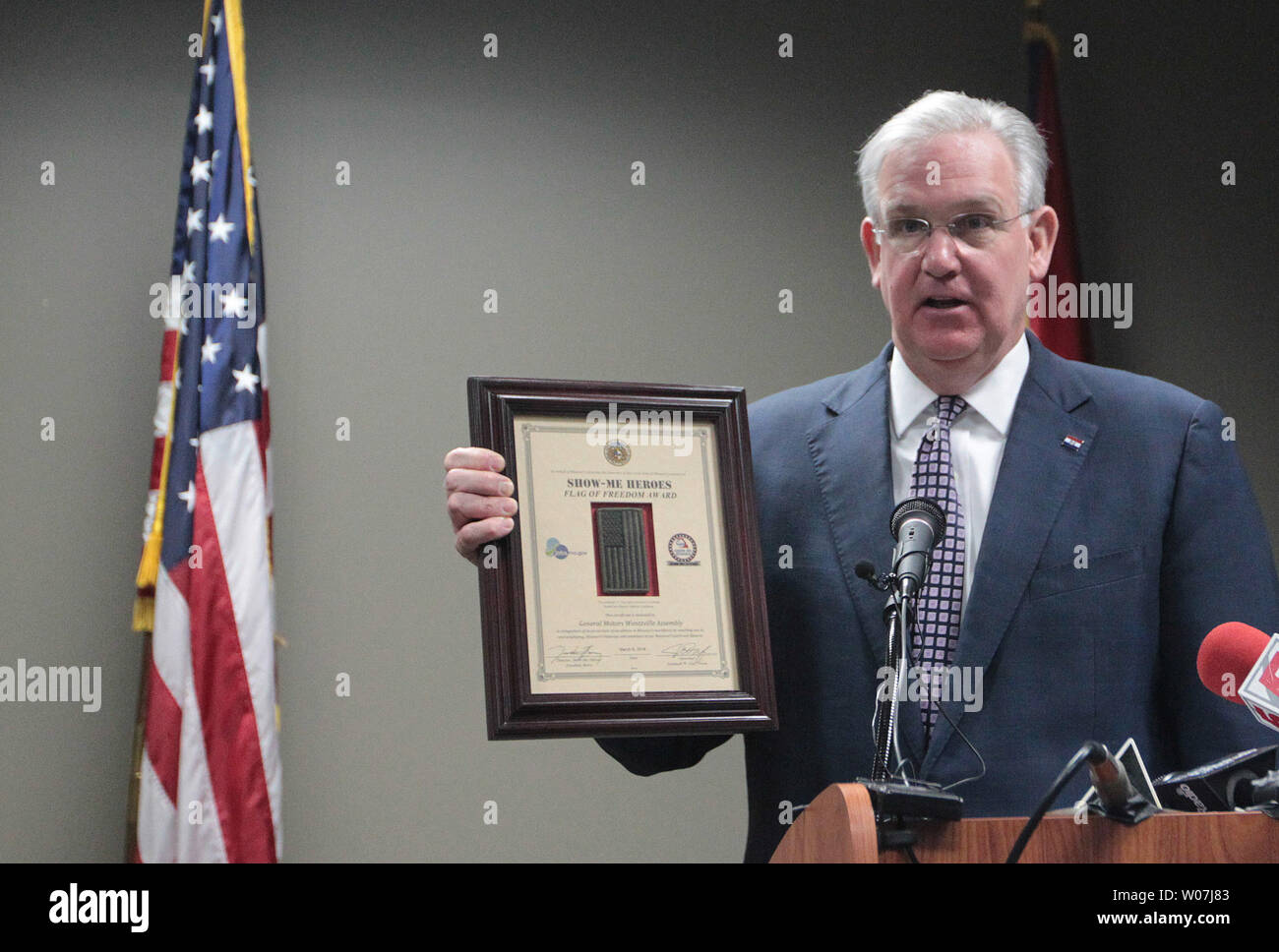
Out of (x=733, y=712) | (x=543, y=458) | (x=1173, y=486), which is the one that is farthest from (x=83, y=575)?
(x=1173, y=486)

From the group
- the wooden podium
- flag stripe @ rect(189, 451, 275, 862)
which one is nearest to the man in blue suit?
the wooden podium

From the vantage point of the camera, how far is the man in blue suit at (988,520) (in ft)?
5.87

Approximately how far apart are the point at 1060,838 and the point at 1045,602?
660 millimetres

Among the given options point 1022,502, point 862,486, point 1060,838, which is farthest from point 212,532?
point 1060,838

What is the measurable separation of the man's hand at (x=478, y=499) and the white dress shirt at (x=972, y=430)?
2.04 ft

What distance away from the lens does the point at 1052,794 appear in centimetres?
114

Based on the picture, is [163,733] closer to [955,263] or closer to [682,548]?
[682,548]

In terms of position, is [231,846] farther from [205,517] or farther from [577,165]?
[577,165]

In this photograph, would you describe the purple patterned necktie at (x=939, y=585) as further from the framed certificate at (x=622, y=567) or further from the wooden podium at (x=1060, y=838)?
the wooden podium at (x=1060, y=838)

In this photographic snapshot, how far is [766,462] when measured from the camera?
2104 mm

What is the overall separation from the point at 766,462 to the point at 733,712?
0.55 m

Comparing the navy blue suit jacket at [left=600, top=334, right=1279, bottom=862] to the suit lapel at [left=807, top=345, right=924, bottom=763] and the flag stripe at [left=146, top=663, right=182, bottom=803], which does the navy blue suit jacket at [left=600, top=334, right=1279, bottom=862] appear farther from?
the flag stripe at [left=146, top=663, right=182, bottom=803]
